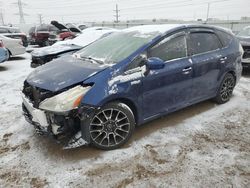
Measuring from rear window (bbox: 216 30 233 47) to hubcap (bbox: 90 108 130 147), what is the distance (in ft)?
8.61

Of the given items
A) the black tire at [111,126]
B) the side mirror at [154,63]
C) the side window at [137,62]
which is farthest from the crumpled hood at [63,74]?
the side mirror at [154,63]

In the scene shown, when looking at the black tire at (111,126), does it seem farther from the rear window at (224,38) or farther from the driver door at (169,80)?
the rear window at (224,38)

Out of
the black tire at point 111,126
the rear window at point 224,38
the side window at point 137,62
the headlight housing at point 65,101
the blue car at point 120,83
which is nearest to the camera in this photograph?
the headlight housing at point 65,101

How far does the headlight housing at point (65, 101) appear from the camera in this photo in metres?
2.79

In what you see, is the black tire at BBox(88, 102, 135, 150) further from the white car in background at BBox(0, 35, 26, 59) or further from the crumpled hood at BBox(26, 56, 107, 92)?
the white car in background at BBox(0, 35, 26, 59)

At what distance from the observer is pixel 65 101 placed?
9.19 feet

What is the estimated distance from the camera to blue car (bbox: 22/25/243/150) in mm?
2922

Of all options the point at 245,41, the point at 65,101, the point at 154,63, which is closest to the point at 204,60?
the point at 154,63

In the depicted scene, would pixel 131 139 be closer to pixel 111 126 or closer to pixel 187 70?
pixel 111 126

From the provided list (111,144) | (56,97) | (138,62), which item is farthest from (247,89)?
(56,97)

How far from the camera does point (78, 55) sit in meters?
4.06

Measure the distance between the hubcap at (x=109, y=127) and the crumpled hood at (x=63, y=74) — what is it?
1.76ft

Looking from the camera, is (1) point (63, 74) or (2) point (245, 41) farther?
(2) point (245, 41)

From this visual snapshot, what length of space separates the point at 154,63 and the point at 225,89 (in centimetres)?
223
